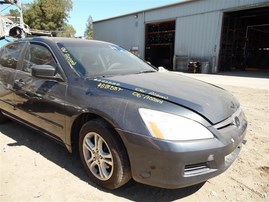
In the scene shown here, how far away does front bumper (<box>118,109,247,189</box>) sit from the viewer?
6.72 ft

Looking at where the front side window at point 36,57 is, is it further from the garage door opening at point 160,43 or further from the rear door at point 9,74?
the garage door opening at point 160,43

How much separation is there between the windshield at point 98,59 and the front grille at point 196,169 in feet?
4.80

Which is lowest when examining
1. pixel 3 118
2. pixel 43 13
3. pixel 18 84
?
pixel 3 118

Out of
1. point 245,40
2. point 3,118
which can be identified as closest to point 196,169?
point 3,118

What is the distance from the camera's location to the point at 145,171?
7.18ft

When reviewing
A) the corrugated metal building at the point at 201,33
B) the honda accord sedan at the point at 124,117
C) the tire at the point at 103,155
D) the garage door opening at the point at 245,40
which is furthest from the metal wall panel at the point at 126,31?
the tire at the point at 103,155

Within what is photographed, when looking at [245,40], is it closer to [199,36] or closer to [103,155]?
[199,36]

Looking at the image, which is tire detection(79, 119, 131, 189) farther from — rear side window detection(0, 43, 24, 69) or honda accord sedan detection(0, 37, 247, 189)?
rear side window detection(0, 43, 24, 69)

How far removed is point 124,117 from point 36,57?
1.91 metres

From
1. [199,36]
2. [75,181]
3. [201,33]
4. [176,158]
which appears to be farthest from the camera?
[199,36]

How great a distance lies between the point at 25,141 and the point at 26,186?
4.25ft

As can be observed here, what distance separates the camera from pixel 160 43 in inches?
936

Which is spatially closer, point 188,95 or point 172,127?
point 172,127

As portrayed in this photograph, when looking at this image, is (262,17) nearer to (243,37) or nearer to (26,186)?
(243,37)
